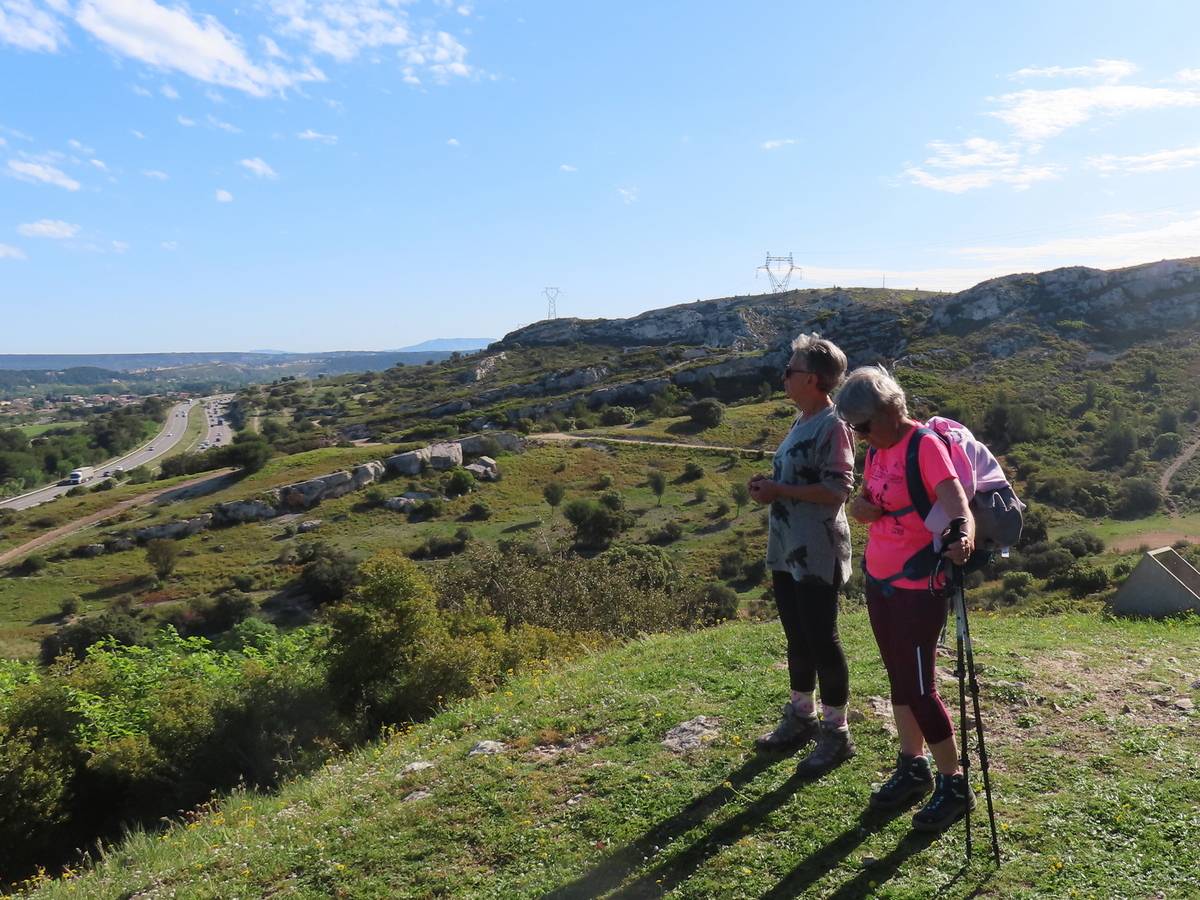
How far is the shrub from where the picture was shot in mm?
52000

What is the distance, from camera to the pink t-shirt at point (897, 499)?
130 inches

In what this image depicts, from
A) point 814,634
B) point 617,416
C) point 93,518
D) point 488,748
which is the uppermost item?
point 814,634

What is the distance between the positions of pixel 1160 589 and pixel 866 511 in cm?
844

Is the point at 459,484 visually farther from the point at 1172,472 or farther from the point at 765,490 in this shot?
the point at 765,490

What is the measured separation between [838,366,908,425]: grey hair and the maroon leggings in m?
0.86

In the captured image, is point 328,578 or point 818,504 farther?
point 328,578

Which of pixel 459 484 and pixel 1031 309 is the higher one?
pixel 1031 309

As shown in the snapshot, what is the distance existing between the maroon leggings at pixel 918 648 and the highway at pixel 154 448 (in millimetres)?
75207

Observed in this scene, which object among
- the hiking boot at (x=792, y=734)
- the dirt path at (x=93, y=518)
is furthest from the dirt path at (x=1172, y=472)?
the dirt path at (x=93, y=518)

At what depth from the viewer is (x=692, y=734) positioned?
200 inches

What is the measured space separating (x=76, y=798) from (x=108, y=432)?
123 m

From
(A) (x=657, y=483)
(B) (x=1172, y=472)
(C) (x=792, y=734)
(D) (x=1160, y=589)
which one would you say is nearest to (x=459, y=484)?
(A) (x=657, y=483)

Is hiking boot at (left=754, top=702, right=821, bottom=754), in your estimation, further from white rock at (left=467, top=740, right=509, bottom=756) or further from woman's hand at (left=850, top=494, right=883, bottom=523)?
white rock at (left=467, top=740, right=509, bottom=756)

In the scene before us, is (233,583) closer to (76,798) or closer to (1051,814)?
(76,798)
